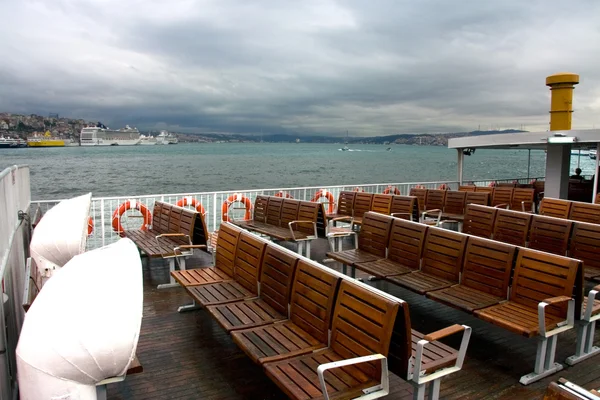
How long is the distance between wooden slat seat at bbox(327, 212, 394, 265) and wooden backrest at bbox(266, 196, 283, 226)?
2274 millimetres

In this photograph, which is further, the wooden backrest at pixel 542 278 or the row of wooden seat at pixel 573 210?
the row of wooden seat at pixel 573 210

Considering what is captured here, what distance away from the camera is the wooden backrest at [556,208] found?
7.36 m

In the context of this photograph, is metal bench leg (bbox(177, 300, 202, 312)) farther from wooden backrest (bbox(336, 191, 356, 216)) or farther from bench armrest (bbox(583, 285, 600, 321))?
wooden backrest (bbox(336, 191, 356, 216))

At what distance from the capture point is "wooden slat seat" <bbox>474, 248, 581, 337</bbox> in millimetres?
3521

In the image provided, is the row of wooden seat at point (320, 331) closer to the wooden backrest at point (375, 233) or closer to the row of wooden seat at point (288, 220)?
the wooden backrest at point (375, 233)

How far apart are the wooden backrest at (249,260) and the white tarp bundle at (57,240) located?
149cm

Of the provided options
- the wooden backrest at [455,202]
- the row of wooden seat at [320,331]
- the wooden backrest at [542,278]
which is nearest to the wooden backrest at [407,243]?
the wooden backrest at [542,278]

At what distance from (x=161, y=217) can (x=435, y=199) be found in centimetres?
569

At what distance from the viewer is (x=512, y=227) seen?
20.2ft

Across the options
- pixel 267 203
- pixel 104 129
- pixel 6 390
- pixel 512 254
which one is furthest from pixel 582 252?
pixel 104 129

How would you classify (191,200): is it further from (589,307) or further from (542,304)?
(589,307)

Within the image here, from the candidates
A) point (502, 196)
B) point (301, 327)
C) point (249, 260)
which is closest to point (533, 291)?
point (301, 327)

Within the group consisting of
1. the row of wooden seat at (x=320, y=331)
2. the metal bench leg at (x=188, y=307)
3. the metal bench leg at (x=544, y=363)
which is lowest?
the metal bench leg at (x=188, y=307)

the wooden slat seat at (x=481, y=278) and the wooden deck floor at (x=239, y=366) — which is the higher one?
the wooden slat seat at (x=481, y=278)
